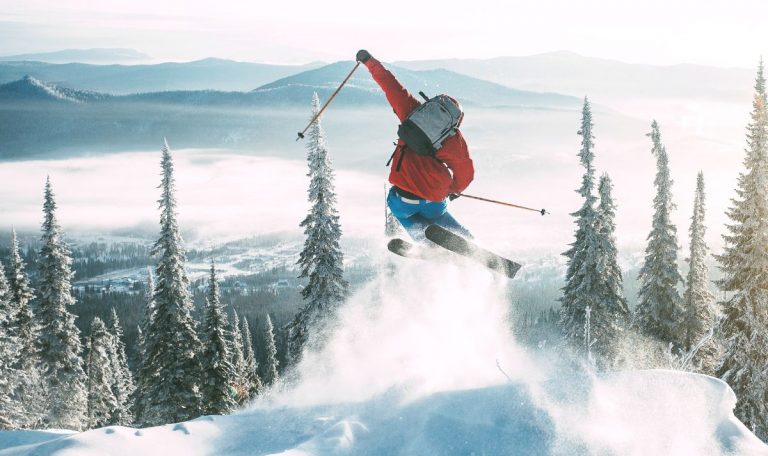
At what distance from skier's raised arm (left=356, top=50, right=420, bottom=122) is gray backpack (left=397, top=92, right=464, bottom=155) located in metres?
0.55

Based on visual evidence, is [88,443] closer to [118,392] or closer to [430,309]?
[430,309]

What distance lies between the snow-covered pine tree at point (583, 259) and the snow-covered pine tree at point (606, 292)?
9.7 inches

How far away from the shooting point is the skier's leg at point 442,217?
10.5m

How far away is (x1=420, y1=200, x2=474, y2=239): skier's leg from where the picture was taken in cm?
1054

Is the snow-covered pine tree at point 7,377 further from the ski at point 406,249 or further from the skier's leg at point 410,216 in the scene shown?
the skier's leg at point 410,216

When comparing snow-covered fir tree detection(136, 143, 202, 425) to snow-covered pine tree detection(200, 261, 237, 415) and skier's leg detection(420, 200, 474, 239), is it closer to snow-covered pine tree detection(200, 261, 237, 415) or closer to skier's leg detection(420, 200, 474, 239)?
snow-covered pine tree detection(200, 261, 237, 415)

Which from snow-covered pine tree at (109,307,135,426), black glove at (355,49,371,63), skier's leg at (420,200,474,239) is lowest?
snow-covered pine tree at (109,307,135,426)

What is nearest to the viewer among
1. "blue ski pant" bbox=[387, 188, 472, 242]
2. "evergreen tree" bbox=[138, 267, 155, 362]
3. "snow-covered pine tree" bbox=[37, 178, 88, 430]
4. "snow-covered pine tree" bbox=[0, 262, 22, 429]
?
"blue ski pant" bbox=[387, 188, 472, 242]

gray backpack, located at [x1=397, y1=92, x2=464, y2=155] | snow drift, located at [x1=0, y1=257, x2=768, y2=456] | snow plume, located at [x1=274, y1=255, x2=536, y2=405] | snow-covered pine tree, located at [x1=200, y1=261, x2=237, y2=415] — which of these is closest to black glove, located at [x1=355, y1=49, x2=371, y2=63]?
gray backpack, located at [x1=397, y1=92, x2=464, y2=155]

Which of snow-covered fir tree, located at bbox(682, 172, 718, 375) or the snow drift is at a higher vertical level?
the snow drift

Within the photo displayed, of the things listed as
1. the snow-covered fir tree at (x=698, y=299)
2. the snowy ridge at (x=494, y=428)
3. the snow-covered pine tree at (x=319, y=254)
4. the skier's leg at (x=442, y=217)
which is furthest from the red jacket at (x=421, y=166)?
the snow-covered fir tree at (x=698, y=299)

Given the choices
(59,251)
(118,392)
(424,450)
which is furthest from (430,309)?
(118,392)

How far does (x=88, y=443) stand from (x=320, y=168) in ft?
63.8

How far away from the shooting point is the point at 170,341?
1059 inches
